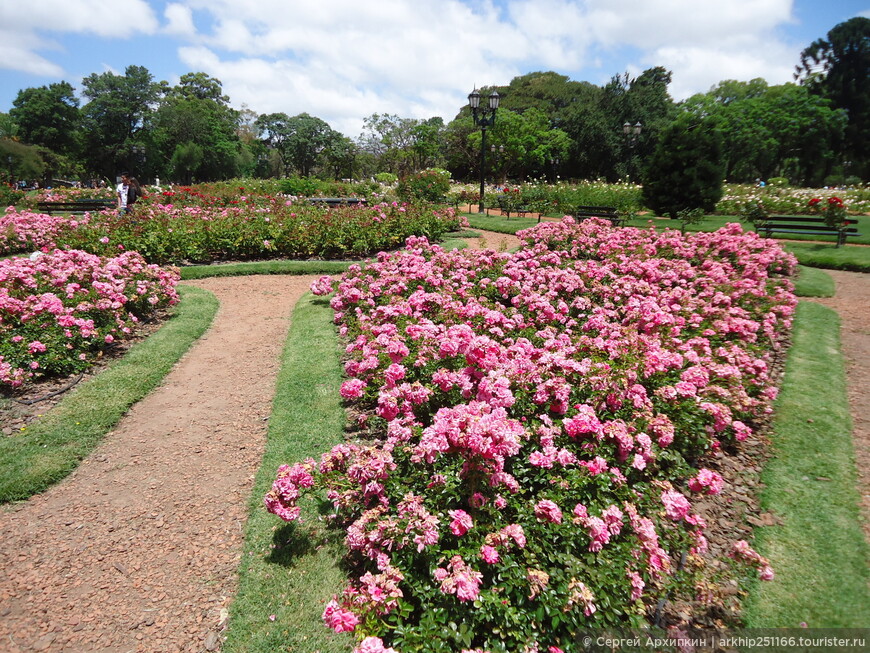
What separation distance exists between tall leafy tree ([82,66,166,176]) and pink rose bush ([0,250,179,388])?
50.6m

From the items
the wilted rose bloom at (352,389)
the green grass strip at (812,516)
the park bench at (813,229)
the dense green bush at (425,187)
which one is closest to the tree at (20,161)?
the dense green bush at (425,187)

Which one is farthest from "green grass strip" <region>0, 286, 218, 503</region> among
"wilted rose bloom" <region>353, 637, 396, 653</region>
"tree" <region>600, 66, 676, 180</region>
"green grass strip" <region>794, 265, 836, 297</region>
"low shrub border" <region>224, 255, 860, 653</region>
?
"tree" <region>600, 66, 676, 180</region>

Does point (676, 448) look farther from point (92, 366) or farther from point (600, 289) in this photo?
point (92, 366)

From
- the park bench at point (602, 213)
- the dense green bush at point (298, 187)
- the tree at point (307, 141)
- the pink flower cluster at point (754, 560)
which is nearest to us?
the pink flower cluster at point (754, 560)

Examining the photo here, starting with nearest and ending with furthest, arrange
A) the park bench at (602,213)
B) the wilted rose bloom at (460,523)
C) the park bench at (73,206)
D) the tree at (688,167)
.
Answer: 1. the wilted rose bloom at (460,523)
2. the park bench at (602,213)
3. the park bench at (73,206)
4. the tree at (688,167)

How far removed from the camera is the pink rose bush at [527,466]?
82.0 inches

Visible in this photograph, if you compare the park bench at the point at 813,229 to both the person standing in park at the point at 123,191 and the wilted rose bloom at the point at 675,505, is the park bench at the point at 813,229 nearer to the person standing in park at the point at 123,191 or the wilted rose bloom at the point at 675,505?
the wilted rose bloom at the point at 675,505

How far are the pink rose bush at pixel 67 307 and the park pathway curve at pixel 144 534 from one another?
1.12 m

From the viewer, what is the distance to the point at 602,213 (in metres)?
13.7

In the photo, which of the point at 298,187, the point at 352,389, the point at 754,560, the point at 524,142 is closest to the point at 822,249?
the point at 754,560

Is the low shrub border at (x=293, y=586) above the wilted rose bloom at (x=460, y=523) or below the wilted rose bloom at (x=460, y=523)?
below

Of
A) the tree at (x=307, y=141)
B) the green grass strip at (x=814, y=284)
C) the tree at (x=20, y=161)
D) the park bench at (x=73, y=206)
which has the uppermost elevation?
the tree at (x=307, y=141)

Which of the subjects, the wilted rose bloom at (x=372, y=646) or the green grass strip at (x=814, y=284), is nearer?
the wilted rose bloom at (x=372, y=646)

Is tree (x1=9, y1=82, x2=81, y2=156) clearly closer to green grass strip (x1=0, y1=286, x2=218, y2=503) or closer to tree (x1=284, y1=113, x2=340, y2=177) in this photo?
Answer: tree (x1=284, y1=113, x2=340, y2=177)
